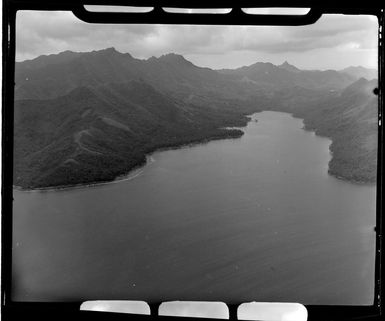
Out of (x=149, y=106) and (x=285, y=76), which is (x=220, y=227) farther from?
(x=285, y=76)

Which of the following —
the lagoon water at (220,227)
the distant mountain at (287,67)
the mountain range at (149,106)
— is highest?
the distant mountain at (287,67)

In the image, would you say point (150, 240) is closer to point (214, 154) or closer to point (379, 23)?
point (214, 154)

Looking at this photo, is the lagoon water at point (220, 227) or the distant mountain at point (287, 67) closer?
the lagoon water at point (220, 227)

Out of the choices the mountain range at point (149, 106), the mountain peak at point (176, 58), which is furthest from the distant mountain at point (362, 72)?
the mountain peak at point (176, 58)

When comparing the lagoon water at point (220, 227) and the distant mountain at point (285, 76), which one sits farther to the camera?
the distant mountain at point (285, 76)

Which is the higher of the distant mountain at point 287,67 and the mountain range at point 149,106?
the distant mountain at point 287,67

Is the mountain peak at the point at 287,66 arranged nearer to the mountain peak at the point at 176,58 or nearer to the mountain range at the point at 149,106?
the mountain range at the point at 149,106

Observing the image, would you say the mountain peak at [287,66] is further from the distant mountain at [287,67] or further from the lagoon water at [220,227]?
the lagoon water at [220,227]
